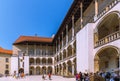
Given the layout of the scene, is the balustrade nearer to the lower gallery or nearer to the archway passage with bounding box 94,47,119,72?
the lower gallery

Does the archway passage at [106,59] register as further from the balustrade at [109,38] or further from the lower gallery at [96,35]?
the balustrade at [109,38]

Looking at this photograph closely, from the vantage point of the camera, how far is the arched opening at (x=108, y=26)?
912 inches

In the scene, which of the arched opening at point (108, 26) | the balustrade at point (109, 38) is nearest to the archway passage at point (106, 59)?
the balustrade at point (109, 38)

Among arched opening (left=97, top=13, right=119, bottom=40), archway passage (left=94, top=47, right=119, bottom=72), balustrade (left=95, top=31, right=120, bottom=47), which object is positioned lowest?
archway passage (left=94, top=47, right=119, bottom=72)

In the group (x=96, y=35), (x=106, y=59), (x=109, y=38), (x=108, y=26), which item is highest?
(x=108, y=26)

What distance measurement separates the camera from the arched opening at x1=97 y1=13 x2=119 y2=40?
23.2m

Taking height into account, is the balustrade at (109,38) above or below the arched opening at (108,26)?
below

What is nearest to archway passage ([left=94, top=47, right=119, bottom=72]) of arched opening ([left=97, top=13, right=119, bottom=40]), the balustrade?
the balustrade

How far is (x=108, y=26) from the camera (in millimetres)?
24953

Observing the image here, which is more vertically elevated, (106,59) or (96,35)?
(96,35)

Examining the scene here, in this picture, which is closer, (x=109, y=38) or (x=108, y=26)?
(x=109, y=38)

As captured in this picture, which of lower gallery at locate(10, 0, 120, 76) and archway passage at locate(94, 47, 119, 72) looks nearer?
lower gallery at locate(10, 0, 120, 76)

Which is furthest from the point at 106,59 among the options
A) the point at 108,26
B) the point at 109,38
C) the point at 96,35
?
the point at 109,38

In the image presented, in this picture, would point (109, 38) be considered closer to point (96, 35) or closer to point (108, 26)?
point (96, 35)
